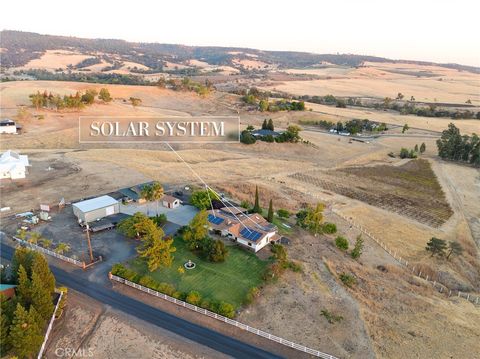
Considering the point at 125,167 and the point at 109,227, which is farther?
the point at 125,167

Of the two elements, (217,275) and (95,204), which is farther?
(95,204)

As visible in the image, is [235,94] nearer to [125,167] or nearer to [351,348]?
[125,167]

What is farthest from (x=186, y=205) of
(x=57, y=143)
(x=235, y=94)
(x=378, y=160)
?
(x=235, y=94)

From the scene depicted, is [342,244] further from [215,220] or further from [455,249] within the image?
[455,249]

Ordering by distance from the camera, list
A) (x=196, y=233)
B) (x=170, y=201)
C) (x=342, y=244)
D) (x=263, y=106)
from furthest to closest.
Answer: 1. (x=263, y=106)
2. (x=170, y=201)
3. (x=342, y=244)
4. (x=196, y=233)

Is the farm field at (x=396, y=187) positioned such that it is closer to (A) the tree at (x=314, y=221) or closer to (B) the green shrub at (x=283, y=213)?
(B) the green shrub at (x=283, y=213)

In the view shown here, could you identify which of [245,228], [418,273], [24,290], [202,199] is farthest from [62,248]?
[418,273]
